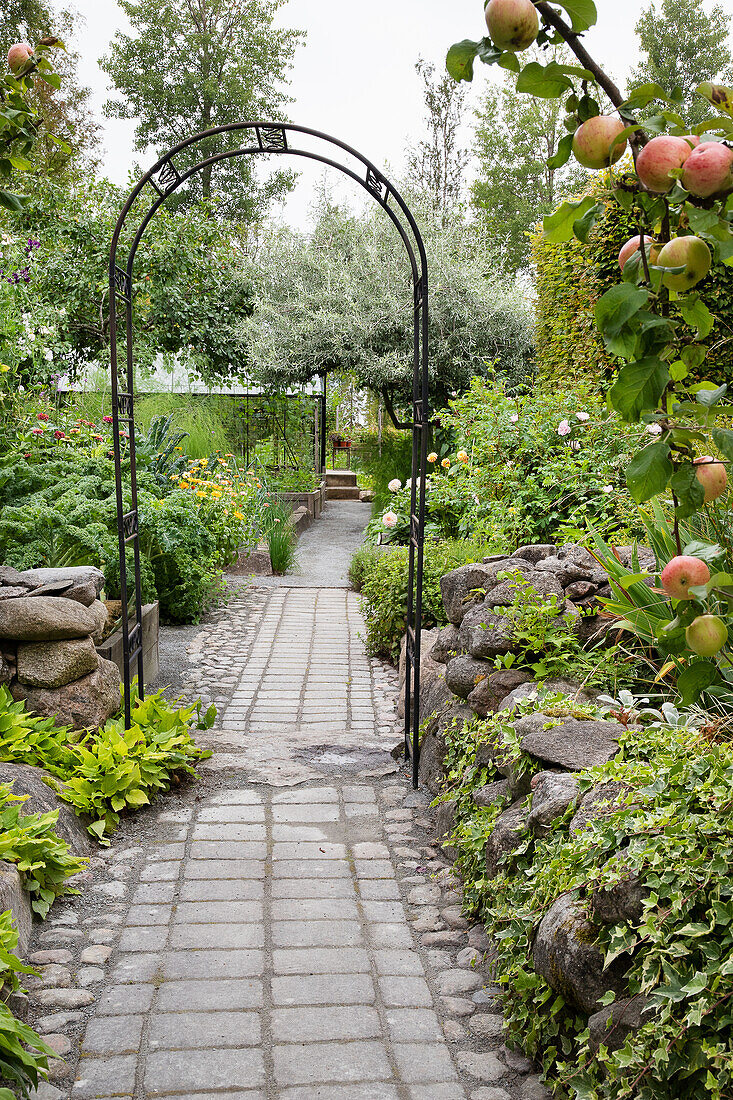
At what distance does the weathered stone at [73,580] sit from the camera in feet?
12.5

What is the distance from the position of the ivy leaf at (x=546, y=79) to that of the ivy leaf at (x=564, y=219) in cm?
11

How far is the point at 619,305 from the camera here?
0.86m

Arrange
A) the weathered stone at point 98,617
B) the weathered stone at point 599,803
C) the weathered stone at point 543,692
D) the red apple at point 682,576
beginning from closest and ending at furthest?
1. the red apple at point 682,576
2. the weathered stone at point 599,803
3. the weathered stone at point 543,692
4. the weathered stone at point 98,617

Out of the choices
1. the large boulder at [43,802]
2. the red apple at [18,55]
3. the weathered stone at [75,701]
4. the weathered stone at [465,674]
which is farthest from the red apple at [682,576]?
the weathered stone at [75,701]

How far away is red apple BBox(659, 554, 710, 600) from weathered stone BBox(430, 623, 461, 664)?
287cm

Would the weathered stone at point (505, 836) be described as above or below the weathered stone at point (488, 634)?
below

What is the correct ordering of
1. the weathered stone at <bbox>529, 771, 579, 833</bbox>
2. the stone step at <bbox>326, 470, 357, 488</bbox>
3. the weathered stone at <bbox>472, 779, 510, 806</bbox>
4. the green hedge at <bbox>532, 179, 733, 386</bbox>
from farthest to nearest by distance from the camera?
the stone step at <bbox>326, 470, 357, 488</bbox> < the green hedge at <bbox>532, 179, 733, 386</bbox> < the weathered stone at <bbox>472, 779, 510, 806</bbox> < the weathered stone at <bbox>529, 771, 579, 833</bbox>

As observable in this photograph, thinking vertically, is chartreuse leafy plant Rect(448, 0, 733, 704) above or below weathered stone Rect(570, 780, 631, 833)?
above

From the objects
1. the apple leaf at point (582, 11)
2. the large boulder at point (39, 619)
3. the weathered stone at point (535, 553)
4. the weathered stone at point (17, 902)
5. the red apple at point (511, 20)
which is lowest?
the weathered stone at point (17, 902)

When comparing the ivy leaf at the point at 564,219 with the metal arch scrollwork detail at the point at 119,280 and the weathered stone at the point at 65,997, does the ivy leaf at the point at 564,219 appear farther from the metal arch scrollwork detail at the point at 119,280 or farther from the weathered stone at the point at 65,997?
the metal arch scrollwork detail at the point at 119,280

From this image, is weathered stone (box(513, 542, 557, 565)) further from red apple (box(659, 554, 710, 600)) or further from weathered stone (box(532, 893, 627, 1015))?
red apple (box(659, 554, 710, 600))

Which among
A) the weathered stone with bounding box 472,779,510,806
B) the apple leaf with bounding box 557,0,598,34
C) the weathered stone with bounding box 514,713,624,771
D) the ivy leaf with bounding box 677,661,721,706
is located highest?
the apple leaf with bounding box 557,0,598,34

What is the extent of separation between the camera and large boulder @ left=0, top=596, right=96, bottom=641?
138 inches

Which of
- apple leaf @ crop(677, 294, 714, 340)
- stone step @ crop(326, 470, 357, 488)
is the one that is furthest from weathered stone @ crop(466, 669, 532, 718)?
stone step @ crop(326, 470, 357, 488)
